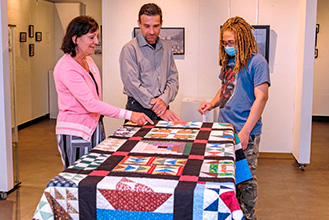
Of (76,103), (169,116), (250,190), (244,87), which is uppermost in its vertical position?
(244,87)

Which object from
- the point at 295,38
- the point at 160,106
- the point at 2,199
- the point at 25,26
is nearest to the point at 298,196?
the point at 160,106

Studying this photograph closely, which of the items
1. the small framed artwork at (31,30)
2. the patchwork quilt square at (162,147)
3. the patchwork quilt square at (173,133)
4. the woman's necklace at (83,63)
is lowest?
the patchwork quilt square at (162,147)

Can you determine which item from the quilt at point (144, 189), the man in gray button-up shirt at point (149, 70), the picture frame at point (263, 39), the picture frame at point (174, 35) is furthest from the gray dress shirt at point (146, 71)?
the picture frame at point (263, 39)

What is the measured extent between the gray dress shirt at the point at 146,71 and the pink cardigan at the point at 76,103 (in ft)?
2.33

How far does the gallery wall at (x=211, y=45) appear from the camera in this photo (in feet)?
21.0

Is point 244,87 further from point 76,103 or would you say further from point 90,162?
point 90,162

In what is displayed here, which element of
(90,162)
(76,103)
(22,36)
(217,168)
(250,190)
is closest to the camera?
(217,168)

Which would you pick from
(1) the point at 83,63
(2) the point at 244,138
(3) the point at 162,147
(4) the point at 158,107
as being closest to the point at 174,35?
(4) the point at 158,107

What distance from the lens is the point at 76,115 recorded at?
3123 millimetres

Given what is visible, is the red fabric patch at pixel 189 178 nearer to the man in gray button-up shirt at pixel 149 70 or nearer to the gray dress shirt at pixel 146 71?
the man in gray button-up shirt at pixel 149 70

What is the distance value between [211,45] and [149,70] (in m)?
2.68

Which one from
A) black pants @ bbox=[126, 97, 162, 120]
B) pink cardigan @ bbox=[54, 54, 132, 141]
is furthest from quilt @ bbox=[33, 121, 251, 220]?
black pants @ bbox=[126, 97, 162, 120]

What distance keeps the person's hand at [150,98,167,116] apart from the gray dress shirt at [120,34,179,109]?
44 millimetres

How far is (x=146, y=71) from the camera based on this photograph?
3990 mm
